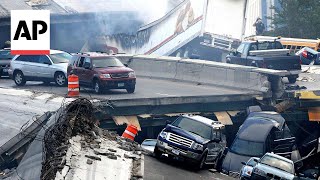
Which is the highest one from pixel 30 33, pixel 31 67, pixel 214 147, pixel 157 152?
pixel 30 33

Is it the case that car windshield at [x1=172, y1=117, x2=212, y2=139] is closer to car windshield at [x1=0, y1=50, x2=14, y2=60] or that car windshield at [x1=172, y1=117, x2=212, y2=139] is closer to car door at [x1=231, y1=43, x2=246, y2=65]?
car door at [x1=231, y1=43, x2=246, y2=65]

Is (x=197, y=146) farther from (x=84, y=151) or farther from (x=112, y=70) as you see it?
(x=112, y=70)

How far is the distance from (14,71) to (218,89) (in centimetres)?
925

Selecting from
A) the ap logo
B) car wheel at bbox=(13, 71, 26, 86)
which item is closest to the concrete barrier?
the ap logo

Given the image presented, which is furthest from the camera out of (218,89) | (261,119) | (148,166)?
(218,89)

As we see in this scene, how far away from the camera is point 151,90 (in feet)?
103

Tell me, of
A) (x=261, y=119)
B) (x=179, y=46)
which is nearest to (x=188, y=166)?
(x=261, y=119)

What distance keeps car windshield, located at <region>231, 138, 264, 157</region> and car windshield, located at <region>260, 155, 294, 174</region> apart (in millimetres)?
2295

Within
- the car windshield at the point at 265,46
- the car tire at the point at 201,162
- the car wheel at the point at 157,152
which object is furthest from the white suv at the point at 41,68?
the car tire at the point at 201,162

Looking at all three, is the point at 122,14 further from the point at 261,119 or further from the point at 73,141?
the point at 73,141

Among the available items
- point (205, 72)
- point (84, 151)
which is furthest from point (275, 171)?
point (205, 72)

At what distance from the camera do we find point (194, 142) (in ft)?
73.2

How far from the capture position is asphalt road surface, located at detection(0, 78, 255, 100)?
29.1 meters

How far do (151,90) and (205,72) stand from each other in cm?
418
